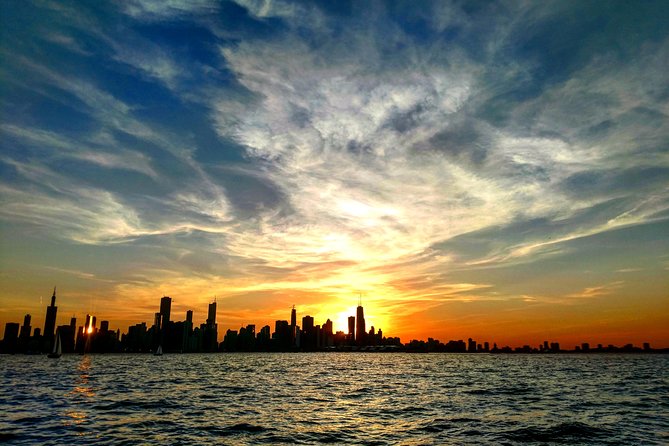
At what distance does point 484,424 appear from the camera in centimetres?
3528

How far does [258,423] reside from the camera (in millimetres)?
35688

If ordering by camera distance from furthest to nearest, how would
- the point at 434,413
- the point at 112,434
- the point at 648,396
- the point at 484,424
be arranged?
the point at 648,396 < the point at 434,413 < the point at 484,424 < the point at 112,434

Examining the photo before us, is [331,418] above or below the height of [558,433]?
below

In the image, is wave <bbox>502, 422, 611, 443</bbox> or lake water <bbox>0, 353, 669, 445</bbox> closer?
lake water <bbox>0, 353, 669, 445</bbox>

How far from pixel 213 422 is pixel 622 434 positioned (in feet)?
107

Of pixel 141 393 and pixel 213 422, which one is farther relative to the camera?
pixel 141 393

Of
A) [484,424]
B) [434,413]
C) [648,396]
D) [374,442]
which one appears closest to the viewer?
[374,442]

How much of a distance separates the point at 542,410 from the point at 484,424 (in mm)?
11897

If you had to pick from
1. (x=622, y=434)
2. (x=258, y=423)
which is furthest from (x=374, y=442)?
(x=622, y=434)

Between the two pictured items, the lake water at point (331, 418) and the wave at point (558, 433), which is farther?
the wave at point (558, 433)

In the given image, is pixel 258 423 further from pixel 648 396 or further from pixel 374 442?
pixel 648 396

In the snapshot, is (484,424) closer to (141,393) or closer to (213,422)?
(213,422)

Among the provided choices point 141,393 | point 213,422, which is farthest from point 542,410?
point 141,393

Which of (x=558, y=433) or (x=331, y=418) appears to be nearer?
(x=558, y=433)
